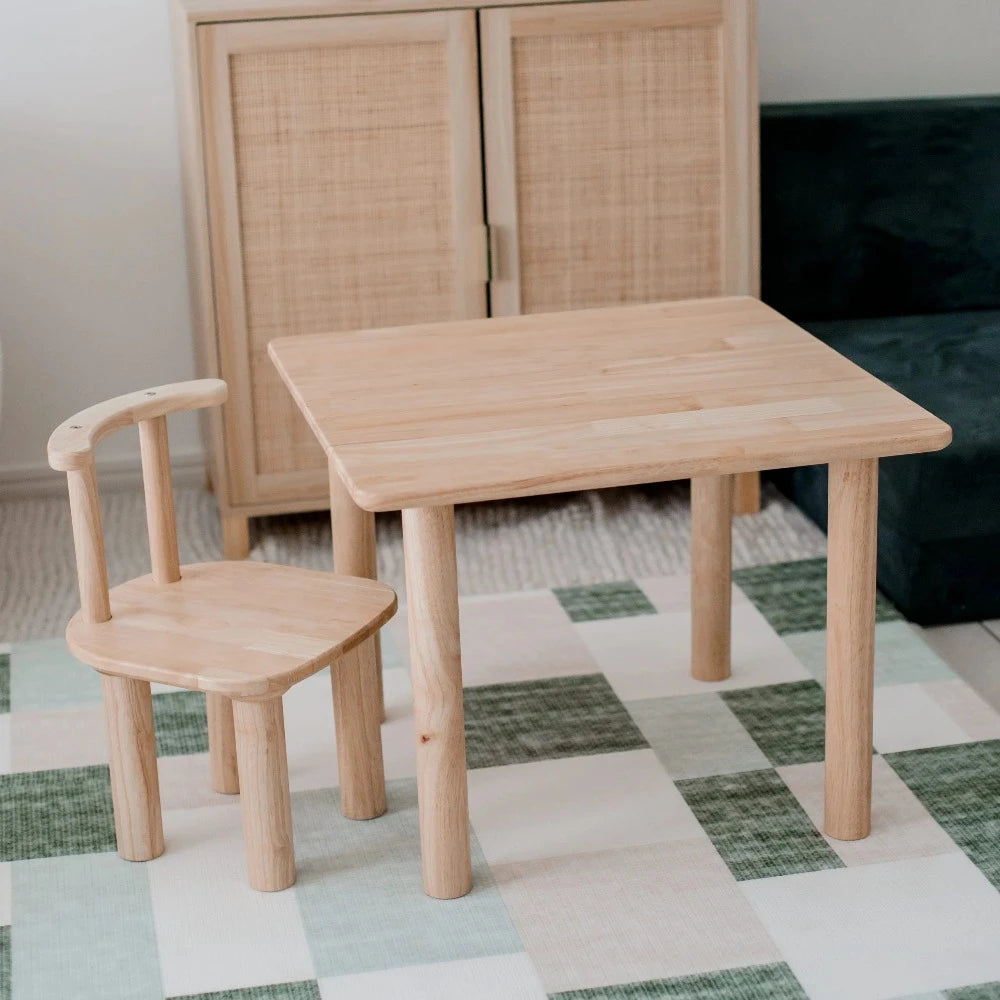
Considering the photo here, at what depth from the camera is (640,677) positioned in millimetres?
2484

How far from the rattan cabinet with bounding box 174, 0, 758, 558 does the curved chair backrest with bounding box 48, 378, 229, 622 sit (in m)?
0.75

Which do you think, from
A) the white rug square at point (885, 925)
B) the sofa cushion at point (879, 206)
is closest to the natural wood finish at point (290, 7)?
the sofa cushion at point (879, 206)

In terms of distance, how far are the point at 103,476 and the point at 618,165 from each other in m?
1.28

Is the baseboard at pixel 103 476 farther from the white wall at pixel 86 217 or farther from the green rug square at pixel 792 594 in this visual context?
the green rug square at pixel 792 594

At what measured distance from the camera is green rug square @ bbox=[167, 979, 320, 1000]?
176cm

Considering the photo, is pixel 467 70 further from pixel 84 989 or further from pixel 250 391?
pixel 84 989

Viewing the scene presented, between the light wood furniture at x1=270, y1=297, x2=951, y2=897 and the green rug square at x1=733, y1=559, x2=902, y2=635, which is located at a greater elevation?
the light wood furniture at x1=270, y1=297, x2=951, y2=897

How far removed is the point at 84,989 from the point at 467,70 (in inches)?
67.1

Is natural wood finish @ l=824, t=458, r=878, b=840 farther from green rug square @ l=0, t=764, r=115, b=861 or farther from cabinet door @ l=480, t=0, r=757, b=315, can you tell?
cabinet door @ l=480, t=0, r=757, b=315

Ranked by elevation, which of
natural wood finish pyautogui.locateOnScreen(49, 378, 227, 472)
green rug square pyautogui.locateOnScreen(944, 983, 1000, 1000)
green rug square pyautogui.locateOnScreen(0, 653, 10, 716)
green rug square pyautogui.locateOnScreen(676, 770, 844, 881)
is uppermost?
natural wood finish pyautogui.locateOnScreen(49, 378, 227, 472)

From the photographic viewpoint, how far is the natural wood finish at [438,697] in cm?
178

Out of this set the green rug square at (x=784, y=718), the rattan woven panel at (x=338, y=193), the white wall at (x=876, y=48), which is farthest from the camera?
the white wall at (x=876, y=48)

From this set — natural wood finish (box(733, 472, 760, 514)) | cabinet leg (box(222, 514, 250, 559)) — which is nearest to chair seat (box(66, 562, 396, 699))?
cabinet leg (box(222, 514, 250, 559))

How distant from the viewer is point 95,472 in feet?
6.70
